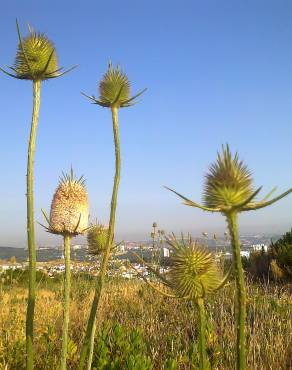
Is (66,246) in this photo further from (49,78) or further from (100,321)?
(100,321)

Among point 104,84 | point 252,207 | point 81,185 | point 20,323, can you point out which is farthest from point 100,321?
point 252,207

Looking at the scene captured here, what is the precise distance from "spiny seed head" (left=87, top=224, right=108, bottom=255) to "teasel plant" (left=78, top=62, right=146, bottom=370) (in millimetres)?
940

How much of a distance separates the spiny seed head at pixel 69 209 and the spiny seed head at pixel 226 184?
4.38 feet

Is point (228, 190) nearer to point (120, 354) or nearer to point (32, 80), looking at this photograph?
point (32, 80)

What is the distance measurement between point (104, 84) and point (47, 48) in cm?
55

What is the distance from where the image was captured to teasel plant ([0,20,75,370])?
2.71 m

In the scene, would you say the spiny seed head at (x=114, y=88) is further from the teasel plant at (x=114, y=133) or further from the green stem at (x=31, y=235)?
the green stem at (x=31, y=235)

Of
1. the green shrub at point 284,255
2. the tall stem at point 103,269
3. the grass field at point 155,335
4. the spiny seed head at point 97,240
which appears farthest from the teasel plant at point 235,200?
the green shrub at point 284,255

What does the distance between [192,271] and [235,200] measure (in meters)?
0.67

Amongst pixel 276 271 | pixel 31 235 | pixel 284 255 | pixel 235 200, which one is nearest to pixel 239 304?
pixel 235 200

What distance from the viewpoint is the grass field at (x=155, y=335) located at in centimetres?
437

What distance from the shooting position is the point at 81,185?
344cm

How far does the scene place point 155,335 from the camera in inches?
212

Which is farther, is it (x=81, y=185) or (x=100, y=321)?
(x=100, y=321)
